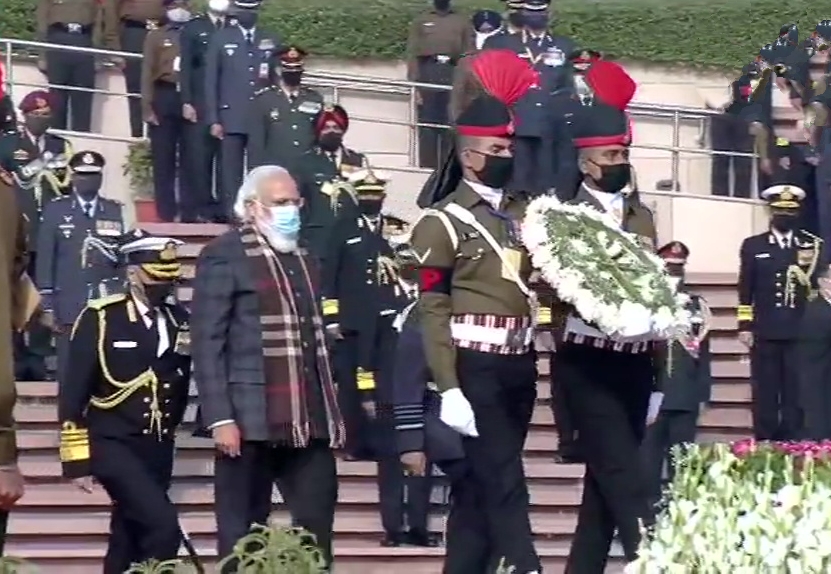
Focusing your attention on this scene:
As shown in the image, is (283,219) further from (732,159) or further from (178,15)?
(732,159)

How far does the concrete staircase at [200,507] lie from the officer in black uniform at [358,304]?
43cm

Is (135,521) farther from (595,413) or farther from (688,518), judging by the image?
(688,518)

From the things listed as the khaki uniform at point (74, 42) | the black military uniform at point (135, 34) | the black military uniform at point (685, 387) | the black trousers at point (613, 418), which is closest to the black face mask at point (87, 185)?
the black military uniform at point (685, 387)

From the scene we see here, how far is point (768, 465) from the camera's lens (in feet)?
26.0

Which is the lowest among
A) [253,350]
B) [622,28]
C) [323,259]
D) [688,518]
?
[688,518]

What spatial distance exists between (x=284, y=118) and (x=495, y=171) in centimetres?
651

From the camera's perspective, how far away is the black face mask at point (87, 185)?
15.9 meters

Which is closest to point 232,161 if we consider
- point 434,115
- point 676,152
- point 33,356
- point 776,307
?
point 33,356

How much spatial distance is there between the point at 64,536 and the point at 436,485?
6.94 feet

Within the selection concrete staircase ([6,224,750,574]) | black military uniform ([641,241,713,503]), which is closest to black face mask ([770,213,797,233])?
black military uniform ([641,241,713,503])

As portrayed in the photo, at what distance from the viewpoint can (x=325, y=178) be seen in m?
15.7

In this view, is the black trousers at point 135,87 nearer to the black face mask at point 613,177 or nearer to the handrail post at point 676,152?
the handrail post at point 676,152

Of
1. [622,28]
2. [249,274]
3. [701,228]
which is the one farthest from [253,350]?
[622,28]

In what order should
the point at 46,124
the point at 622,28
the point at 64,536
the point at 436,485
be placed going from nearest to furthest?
the point at 64,536 < the point at 436,485 < the point at 46,124 < the point at 622,28
